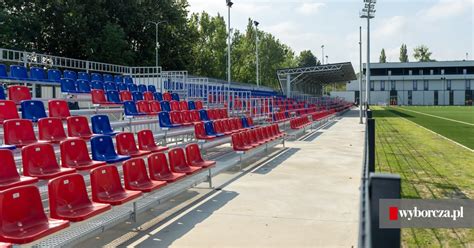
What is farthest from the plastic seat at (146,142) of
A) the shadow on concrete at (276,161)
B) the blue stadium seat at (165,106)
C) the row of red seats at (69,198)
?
the blue stadium seat at (165,106)

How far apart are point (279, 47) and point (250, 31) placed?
22.4ft

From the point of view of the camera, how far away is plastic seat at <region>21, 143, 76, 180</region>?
567cm

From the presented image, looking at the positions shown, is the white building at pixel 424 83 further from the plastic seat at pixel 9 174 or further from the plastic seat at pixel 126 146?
the plastic seat at pixel 9 174

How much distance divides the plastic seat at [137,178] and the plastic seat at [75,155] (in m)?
0.69

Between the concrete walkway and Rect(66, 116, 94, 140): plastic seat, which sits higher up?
Rect(66, 116, 94, 140): plastic seat

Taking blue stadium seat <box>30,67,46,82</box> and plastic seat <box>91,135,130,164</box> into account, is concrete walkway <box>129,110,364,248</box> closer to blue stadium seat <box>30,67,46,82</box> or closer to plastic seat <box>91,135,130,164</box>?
plastic seat <box>91,135,130,164</box>

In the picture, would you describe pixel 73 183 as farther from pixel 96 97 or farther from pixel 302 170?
pixel 96 97

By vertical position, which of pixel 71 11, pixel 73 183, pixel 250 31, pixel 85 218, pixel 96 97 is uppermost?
pixel 250 31

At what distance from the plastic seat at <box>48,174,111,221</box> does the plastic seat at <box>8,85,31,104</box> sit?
6.05 metres

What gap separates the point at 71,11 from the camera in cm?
3816

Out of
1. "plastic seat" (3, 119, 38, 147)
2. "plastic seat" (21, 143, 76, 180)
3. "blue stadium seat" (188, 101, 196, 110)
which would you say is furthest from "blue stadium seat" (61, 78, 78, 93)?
"plastic seat" (21, 143, 76, 180)

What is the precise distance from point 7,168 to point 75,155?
1.45 m

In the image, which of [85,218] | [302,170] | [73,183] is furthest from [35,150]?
[302,170]

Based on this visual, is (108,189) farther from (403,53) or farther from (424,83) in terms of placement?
(403,53)
